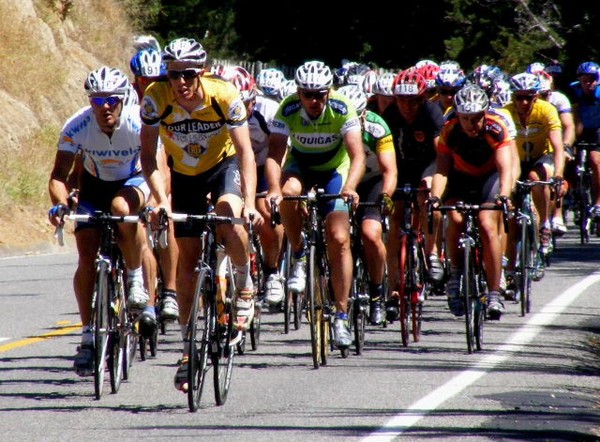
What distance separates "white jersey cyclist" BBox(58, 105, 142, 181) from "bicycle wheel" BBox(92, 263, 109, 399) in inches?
36.9

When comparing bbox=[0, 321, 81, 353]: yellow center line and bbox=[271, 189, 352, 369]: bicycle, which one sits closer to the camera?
bbox=[271, 189, 352, 369]: bicycle

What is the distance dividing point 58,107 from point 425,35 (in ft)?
79.8

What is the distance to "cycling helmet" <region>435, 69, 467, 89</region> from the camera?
15.6 meters

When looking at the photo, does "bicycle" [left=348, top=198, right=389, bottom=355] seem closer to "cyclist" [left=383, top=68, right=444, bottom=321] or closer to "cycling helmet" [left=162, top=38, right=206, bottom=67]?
"cyclist" [left=383, top=68, right=444, bottom=321]

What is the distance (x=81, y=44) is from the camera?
3553 centimetres

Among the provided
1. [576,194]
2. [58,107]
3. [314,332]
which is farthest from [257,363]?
[58,107]

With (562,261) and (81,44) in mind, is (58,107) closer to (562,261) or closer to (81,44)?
(81,44)

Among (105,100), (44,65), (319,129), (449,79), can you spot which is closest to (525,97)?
(449,79)

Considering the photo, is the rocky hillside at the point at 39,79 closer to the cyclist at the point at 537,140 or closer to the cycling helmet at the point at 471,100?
the cyclist at the point at 537,140

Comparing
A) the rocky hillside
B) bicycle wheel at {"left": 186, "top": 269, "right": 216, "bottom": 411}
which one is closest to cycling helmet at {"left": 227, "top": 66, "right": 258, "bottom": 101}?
bicycle wheel at {"left": 186, "top": 269, "right": 216, "bottom": 411}

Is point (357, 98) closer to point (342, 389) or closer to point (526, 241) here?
point (526, 241)

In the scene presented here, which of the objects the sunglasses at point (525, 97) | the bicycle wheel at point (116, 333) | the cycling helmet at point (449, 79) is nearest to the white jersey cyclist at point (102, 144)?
the bicycle wheel at point (116, 333)

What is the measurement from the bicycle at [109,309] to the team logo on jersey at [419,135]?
482cm

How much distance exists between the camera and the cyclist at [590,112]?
818 inches
